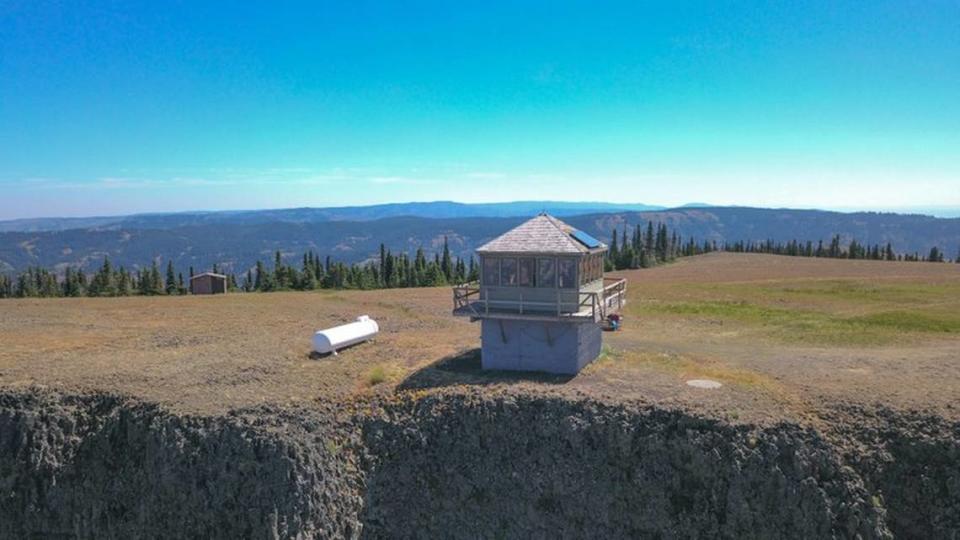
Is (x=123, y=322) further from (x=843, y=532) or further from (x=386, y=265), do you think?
(x=386, y=265)

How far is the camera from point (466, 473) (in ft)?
83.9

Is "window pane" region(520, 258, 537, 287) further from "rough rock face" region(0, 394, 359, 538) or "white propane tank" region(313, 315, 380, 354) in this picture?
"white propane tank" region(313, 315, 380, 354)

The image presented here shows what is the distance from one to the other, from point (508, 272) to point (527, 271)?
0.97 m

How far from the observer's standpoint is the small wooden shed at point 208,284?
70625 mm

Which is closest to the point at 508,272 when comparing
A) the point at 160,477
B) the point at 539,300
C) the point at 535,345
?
the point at 539,300

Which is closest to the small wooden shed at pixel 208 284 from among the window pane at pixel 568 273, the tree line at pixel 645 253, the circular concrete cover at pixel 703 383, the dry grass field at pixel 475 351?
the dry grass field at pixel 475 351

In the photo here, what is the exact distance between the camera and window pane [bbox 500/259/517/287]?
30297 mm

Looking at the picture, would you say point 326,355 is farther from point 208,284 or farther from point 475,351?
point 208,284

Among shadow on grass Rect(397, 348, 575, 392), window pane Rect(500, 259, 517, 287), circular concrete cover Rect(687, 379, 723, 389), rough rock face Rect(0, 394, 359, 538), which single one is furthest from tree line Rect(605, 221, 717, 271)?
rough rock face Rect(0, 394, 359, 538)

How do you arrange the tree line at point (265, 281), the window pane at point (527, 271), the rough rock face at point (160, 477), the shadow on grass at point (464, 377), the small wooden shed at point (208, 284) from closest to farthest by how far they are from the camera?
the rough rock face at point (160, 477) < the shadow on grass at point (464, 377) < the window pane at point (527, 271) < the small wooden shed at point (208, 284) < the tree line at point (265, 281)

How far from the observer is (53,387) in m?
29.0

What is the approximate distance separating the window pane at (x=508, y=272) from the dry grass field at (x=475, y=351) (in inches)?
181

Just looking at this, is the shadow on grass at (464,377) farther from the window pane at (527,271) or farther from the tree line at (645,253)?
the tree line at (645,253)

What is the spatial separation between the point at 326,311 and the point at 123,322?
15425 millimetres
